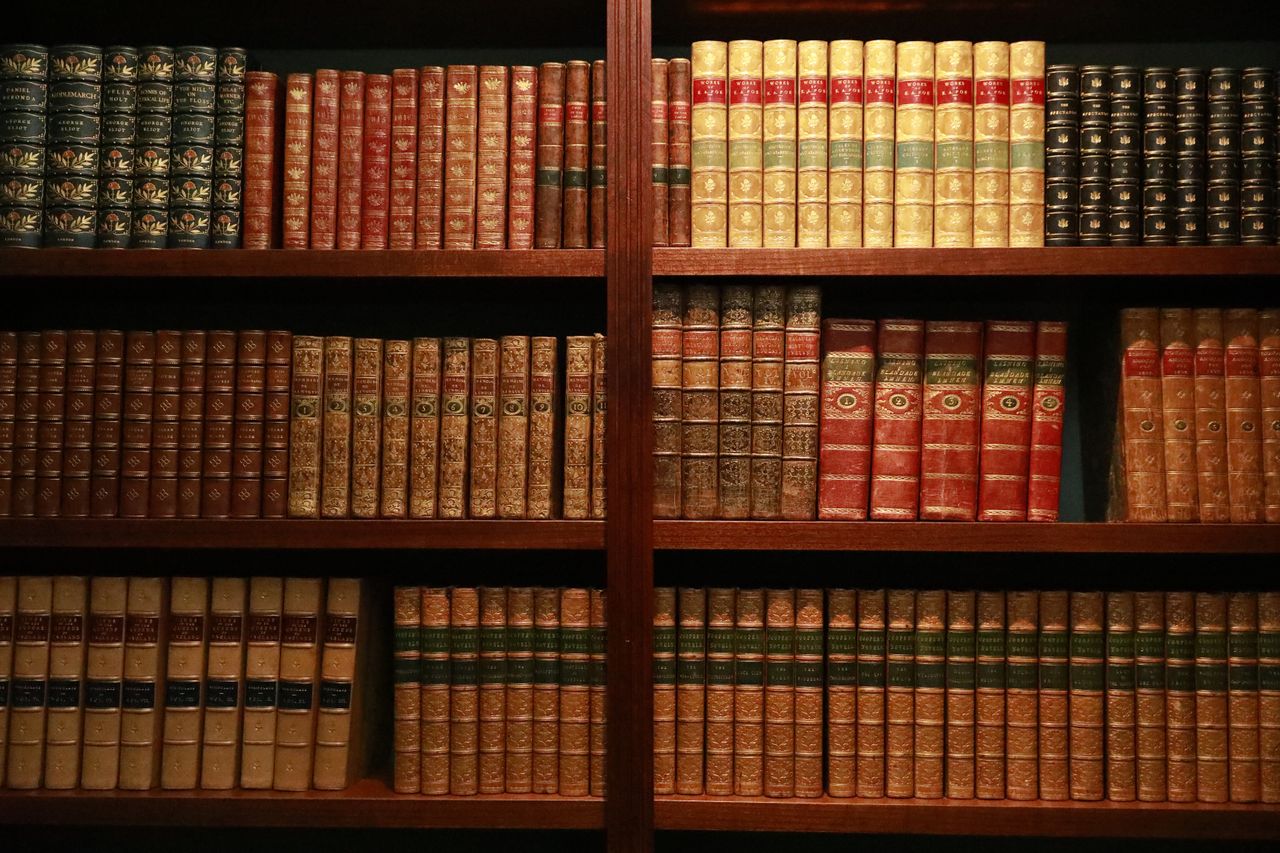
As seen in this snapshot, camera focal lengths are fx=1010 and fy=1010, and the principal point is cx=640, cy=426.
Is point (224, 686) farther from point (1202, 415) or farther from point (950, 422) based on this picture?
point (1202, 415)

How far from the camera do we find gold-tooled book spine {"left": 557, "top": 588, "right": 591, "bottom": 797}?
146 centimetres

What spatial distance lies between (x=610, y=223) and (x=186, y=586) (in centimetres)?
82

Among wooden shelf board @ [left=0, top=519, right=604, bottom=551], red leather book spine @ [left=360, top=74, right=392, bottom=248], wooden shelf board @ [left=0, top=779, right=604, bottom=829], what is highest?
red leather book spine @ [left=360, top=74, right=392, bottom=248]

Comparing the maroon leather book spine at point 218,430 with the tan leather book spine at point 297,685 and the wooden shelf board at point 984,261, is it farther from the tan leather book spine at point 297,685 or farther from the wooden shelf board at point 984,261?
the wooden shelf board at point 984,261

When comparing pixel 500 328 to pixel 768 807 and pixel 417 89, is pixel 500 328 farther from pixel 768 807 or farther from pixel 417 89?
pixel 768 807

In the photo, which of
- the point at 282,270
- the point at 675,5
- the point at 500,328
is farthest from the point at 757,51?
the point at 282,270

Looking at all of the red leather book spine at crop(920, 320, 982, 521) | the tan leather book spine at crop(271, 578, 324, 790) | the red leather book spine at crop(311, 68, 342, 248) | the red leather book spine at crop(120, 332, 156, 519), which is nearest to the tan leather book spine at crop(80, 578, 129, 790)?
the red leather book spine at crop(120, 332, 156, 519)

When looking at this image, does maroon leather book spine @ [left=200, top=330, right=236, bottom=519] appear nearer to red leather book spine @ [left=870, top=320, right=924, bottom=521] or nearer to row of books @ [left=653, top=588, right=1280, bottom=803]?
row of books @ [left=653, top=588, right=1280, bottom=803]

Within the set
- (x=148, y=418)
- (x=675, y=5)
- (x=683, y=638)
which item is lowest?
(x=683, y=638)

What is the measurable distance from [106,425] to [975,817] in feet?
4.48

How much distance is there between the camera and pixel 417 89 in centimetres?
149

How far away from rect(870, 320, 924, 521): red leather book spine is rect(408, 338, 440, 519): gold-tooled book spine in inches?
25.1

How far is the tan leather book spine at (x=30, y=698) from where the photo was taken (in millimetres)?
1470

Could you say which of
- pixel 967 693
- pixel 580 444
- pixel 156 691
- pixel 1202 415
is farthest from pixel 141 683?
pixel 1202 415
